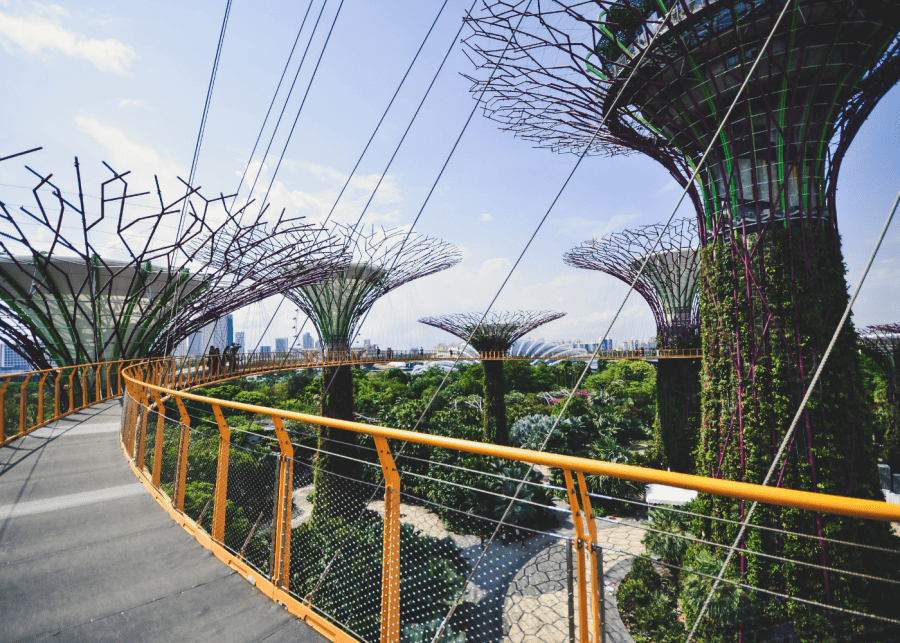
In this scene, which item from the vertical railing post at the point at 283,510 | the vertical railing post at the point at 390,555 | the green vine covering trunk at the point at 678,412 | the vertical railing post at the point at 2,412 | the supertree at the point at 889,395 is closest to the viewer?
the vertical railing post at the point at 390,555

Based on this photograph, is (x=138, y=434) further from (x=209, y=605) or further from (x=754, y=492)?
(x=754, y=492)

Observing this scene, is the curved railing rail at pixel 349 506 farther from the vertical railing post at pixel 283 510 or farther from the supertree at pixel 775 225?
the supertree at pixel 775 225

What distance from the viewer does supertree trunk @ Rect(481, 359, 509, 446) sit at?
2233cm

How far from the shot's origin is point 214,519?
3.51 m

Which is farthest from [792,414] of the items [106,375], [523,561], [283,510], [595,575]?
[106,375]

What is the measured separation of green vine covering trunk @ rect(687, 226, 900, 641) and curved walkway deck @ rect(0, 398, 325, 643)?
25.3 ft

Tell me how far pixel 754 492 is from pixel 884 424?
2598 centimetres

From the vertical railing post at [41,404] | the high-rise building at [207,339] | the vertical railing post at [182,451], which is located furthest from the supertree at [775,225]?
the high-rise building at [207,339]

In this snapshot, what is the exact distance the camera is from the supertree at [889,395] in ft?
62.2

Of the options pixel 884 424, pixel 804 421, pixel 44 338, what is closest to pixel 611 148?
pixel 804 421

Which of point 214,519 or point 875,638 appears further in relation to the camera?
point 214,519

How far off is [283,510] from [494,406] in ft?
66.3

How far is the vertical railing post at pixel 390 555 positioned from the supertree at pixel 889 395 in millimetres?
21536

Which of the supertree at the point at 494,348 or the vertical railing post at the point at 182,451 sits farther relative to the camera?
the supertree at the point at 494,348
